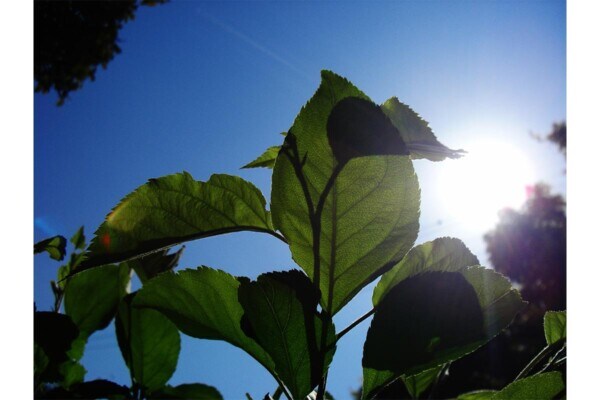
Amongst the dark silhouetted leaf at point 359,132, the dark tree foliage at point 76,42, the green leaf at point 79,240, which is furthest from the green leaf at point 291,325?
the dark tree foliage at point 76,42

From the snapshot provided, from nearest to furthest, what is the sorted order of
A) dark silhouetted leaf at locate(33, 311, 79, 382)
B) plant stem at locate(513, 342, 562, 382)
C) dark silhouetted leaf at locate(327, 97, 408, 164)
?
1. dark silhouetted leaf at locate(327, 97, 408, 164)
2. plant stem at locate(513, 342, 562, 382)
3. dark silhouetted leaf at locate(33, 311, 79, 382)

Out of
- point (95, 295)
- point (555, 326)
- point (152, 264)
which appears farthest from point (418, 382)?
point (95, 295)

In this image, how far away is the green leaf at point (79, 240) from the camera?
1028 mm

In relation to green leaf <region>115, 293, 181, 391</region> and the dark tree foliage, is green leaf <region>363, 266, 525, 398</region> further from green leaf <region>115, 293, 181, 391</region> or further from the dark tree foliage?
the dark tree foliage

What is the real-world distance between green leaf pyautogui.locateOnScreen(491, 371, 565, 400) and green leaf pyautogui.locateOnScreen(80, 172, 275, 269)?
267mm

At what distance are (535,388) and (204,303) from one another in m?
0.33

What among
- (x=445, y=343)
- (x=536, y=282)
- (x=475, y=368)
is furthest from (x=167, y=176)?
(x=536, y=282)

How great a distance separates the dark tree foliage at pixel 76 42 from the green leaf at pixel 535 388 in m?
7.46

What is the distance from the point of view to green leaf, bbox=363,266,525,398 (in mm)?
417

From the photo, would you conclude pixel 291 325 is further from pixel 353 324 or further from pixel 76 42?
pixel 76 42

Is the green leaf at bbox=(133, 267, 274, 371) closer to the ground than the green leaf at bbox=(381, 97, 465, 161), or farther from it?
closer to the ground

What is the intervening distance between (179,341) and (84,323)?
0.71 ft

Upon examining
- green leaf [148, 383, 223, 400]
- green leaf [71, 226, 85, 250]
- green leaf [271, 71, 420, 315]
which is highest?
green leaf [71, 226, 85, 250]

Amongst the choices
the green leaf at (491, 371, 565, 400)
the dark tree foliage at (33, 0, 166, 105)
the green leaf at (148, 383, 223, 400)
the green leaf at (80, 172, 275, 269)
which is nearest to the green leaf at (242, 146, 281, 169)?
the green leaf at (80, 172, 275, 269)
